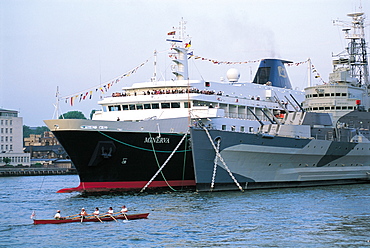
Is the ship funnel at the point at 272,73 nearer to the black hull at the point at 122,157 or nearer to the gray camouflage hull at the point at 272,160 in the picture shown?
the gray camouflage hull at the point at 272,160

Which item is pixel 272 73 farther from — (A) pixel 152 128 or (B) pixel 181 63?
(A) pixel 152 128

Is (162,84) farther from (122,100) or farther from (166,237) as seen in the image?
(166,237)

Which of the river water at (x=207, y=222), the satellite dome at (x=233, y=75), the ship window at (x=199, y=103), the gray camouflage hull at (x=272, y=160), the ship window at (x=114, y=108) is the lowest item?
the river water at (x=207, y=222)

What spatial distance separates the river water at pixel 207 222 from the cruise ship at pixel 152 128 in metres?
1.68

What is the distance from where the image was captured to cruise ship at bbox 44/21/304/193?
33.3 metres

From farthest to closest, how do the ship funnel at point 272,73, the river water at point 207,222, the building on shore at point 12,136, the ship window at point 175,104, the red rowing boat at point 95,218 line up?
the building on shore at point 12,136, the ship funnel at point 272,73, the ship window at point 175,104, the red rowing boat at point 95,218, the river water at point 207,222

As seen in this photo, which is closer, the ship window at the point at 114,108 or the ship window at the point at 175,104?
the ship window at the point at 175,104

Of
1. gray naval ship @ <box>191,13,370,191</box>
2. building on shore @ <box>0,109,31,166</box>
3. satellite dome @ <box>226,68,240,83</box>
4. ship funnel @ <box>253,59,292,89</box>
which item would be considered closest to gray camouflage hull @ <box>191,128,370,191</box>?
gray naval ship @ <box>191,13,370,191</box>

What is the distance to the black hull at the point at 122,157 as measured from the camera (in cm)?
3316

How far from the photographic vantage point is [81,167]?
1325 inches

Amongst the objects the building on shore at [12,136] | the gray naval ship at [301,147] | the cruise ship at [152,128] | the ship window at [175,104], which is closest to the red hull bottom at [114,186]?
the cruise ship at [152,128]

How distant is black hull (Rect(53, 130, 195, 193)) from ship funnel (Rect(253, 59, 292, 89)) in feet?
56.2

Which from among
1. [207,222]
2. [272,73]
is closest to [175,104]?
[272,73]

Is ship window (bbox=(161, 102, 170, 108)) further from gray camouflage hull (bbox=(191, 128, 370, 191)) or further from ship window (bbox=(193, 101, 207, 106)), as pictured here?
gray camouflage hull (bbox=(191, 128, 370, 191))
